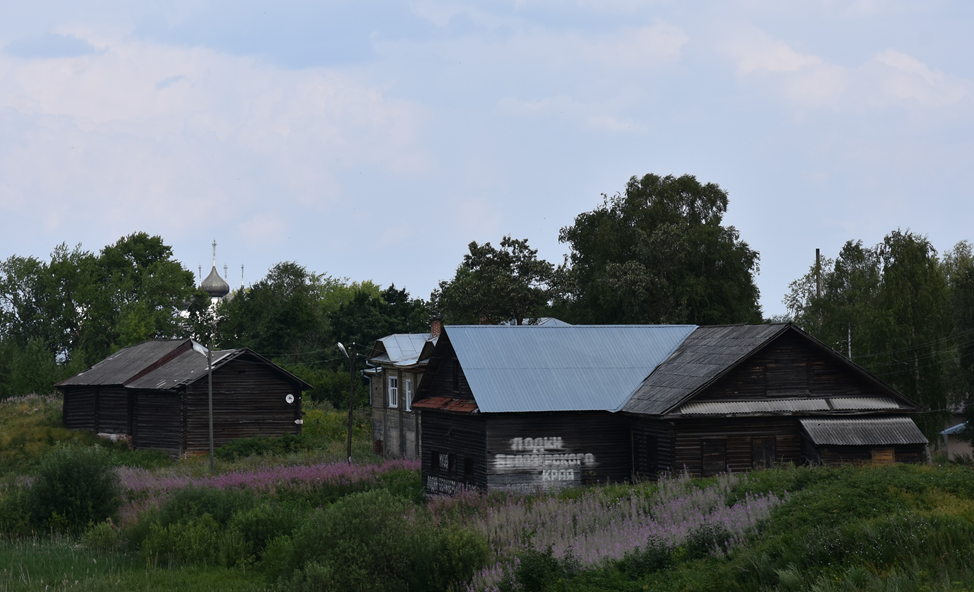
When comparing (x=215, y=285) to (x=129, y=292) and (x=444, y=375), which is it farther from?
(x=444, y=375)

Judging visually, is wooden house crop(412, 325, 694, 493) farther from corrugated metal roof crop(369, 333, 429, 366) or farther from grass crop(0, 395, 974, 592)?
corrugated metal roof crop(369, 333, 429, 366)

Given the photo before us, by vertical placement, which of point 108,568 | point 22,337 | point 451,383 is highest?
point 22,337

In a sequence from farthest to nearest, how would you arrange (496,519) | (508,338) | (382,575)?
1. (508,338)
2. (496,519)
3. (382,575)

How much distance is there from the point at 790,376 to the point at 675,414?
166 inches

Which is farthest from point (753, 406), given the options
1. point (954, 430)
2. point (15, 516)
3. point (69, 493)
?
point (954, 430)

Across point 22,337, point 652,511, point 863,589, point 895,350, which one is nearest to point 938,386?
point 895,350

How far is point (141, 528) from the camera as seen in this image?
22.3 m

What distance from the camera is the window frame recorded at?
148 ft

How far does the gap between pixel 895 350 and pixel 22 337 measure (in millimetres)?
72591

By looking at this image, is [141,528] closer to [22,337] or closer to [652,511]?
[652,511]

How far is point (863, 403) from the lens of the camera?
2819 centimetres

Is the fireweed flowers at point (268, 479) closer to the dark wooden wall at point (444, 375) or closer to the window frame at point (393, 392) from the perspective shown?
the dark wooden wall at point (444, 375)

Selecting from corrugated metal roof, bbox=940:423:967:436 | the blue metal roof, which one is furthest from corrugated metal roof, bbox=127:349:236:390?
corrugated metal roof, bbox=940:423:967:436

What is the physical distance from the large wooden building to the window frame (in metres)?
15.1
